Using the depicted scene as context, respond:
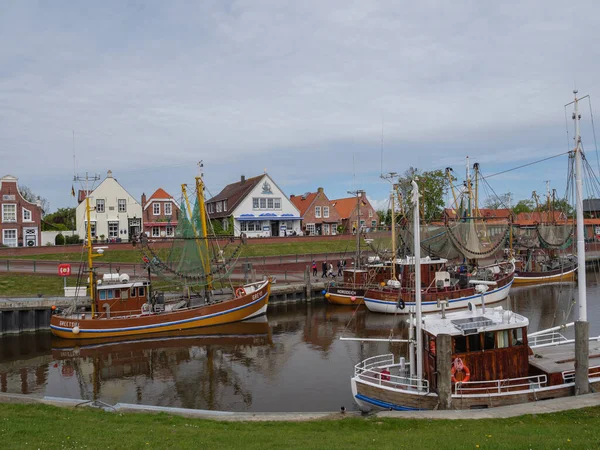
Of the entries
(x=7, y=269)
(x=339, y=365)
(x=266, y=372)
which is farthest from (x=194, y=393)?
(x=7, y=269)

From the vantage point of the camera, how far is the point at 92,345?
1201 inches

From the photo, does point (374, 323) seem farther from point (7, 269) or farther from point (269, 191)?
point (269, 191)

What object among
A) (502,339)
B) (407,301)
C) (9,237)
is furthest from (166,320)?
(9,237)

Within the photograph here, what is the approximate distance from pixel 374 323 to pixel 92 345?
19.2m

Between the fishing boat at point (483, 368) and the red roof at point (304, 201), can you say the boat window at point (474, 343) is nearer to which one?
the fishing boat at point (483, 368)

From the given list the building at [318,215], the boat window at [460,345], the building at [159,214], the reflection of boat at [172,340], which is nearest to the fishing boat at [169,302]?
the reflection of boat at [172,340]

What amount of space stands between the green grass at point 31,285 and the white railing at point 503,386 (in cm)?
3229

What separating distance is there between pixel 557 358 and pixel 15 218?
2407 inches

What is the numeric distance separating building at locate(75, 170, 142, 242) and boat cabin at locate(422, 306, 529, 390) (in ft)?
193

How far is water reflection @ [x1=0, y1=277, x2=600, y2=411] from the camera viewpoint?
20766mm

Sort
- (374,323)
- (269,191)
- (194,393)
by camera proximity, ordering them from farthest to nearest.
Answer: (269,191), (374,323), (194,393)

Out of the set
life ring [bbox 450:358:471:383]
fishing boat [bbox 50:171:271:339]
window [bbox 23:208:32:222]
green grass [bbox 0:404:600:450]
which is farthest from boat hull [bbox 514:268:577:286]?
window [bbox 23:208:32:222]

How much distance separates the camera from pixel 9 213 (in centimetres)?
5959

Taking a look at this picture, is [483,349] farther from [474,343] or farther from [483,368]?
[483,368]
